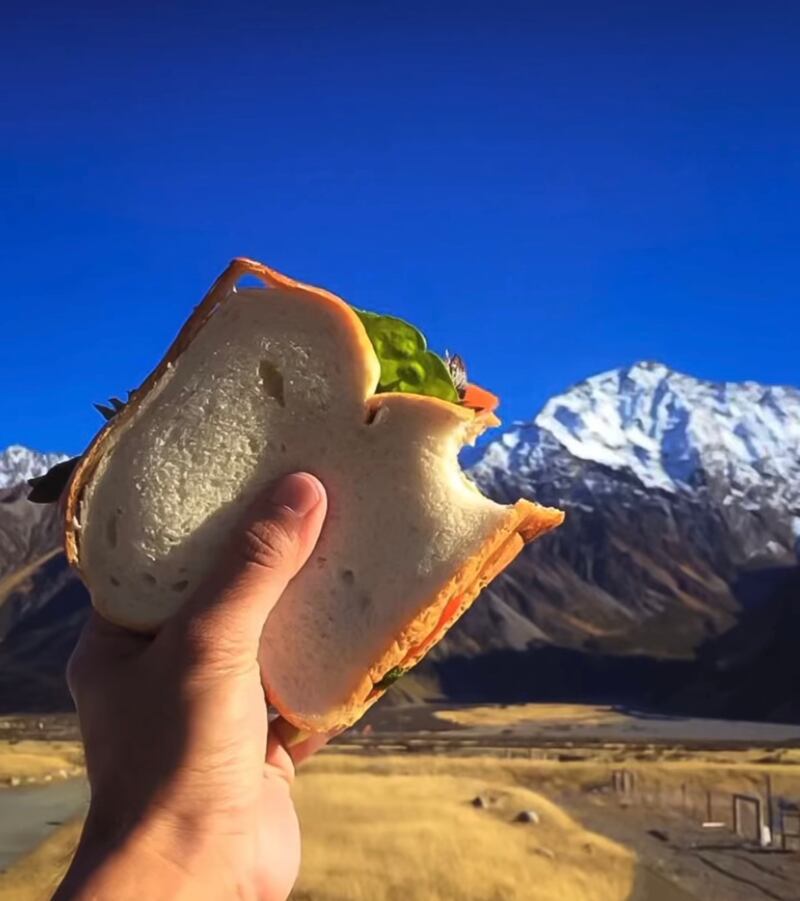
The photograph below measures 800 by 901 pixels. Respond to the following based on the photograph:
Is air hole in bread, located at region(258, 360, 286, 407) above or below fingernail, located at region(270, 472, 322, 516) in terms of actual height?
above

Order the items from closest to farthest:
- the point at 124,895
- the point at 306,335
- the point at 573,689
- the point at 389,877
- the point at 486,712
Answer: the point at 124,895
the point at 306,335
the point at 389,877
the point at 486,712
the point at 573,689

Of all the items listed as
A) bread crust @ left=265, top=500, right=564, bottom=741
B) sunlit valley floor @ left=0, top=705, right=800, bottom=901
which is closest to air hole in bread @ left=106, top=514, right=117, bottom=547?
bread crust @ left=265, top=500, right=564, bottom=741

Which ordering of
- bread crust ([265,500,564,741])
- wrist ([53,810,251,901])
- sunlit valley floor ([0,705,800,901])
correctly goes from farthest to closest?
sunlit valley floor ([0,705,800,901])
bread crust ([265,500,564,741])
wrist ([53,810,251,901])

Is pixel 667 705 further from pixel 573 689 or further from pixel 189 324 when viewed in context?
pixel 189 324

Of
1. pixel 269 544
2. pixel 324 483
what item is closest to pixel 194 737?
pixel 269 544

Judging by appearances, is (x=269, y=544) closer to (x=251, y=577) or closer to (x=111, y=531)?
(x=251, y=577)

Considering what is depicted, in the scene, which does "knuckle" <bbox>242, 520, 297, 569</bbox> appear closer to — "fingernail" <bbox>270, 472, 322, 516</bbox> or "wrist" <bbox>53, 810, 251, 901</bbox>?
"fingernail" <bbox>270, 472, 322, 516</bbox>

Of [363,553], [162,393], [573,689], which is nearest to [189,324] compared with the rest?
[162,393]
